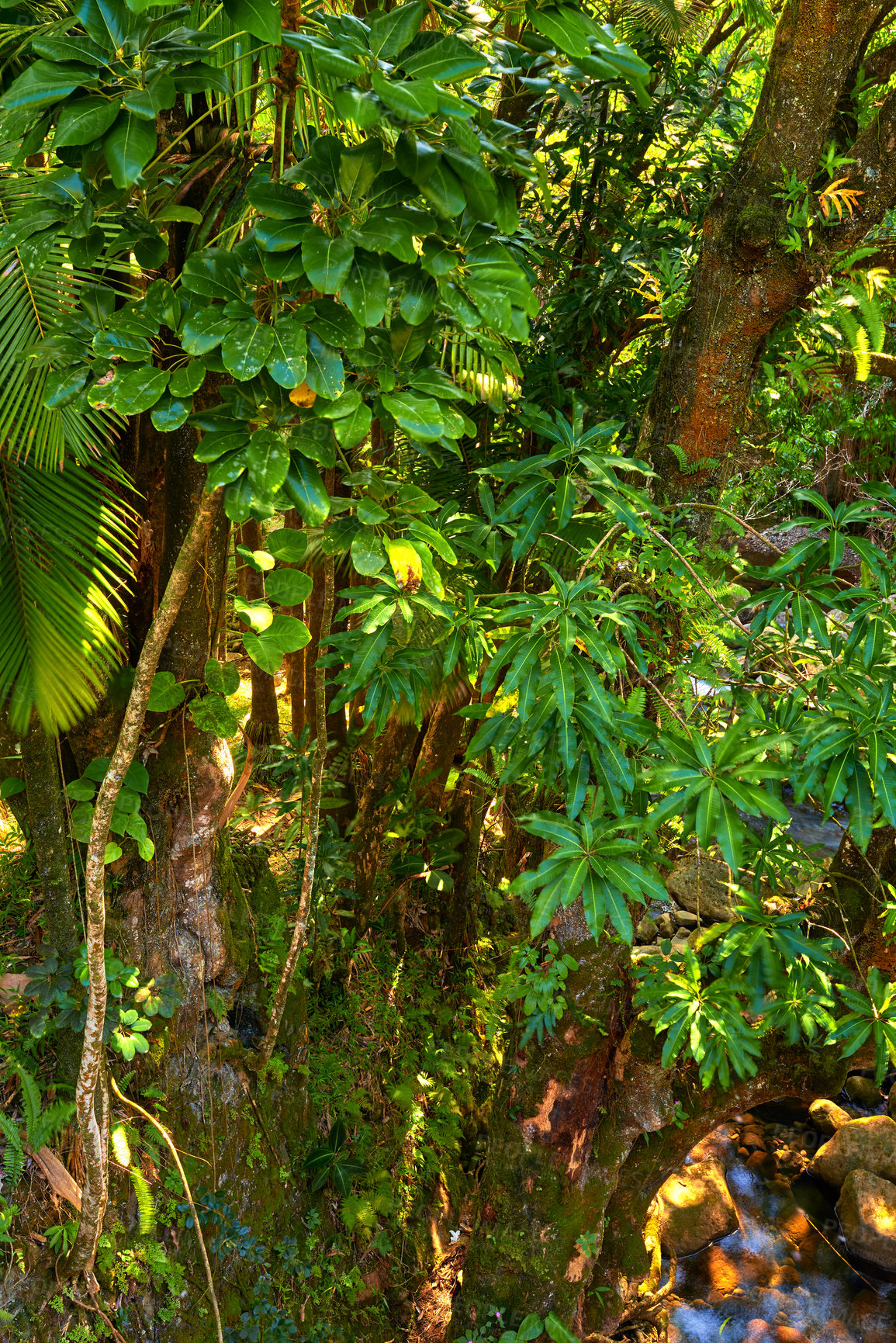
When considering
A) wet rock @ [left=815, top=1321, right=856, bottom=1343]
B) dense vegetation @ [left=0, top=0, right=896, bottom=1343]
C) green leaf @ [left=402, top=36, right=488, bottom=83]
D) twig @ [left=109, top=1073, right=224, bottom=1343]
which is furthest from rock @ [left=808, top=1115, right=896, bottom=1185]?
green leaf @ [left=402, top=36, right=488, bottom=83]

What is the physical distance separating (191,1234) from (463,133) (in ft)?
10.3

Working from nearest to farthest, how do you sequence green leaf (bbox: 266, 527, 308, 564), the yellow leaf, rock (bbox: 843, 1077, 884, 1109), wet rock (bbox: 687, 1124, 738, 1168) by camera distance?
the yellow leaf, green leaf (bbox: 266, 527, 308, 564), wet rock (bbox: 687, 1124, 738, 1168), rock (bbox: 843, 1077, 884, 1109)

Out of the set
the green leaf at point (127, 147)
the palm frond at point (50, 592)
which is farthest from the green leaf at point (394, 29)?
the palm frond at point (50, 592)

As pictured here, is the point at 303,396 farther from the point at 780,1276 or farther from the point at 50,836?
the point at 780,1276

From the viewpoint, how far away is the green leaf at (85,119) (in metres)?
1.26

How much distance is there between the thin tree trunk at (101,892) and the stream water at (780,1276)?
339cm

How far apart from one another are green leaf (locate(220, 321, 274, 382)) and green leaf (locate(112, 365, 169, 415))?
0.19m

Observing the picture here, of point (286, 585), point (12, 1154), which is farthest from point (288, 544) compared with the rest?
point (12, 1154)

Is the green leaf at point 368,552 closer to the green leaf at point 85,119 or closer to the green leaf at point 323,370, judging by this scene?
the green leaf at point 323,370

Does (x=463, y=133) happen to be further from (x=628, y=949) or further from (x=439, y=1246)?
(x=439, y=1246)

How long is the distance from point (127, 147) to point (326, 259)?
1.09ft

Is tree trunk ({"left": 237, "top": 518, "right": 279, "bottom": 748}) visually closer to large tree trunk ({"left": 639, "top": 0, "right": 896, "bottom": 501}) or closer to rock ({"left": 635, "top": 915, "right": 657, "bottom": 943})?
large tree trunk ({"left": 639, "top": 0, "right": 896, "bottom": 501})

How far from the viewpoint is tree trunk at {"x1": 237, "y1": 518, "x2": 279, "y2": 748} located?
4844 millimetres

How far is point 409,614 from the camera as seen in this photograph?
169 cm
